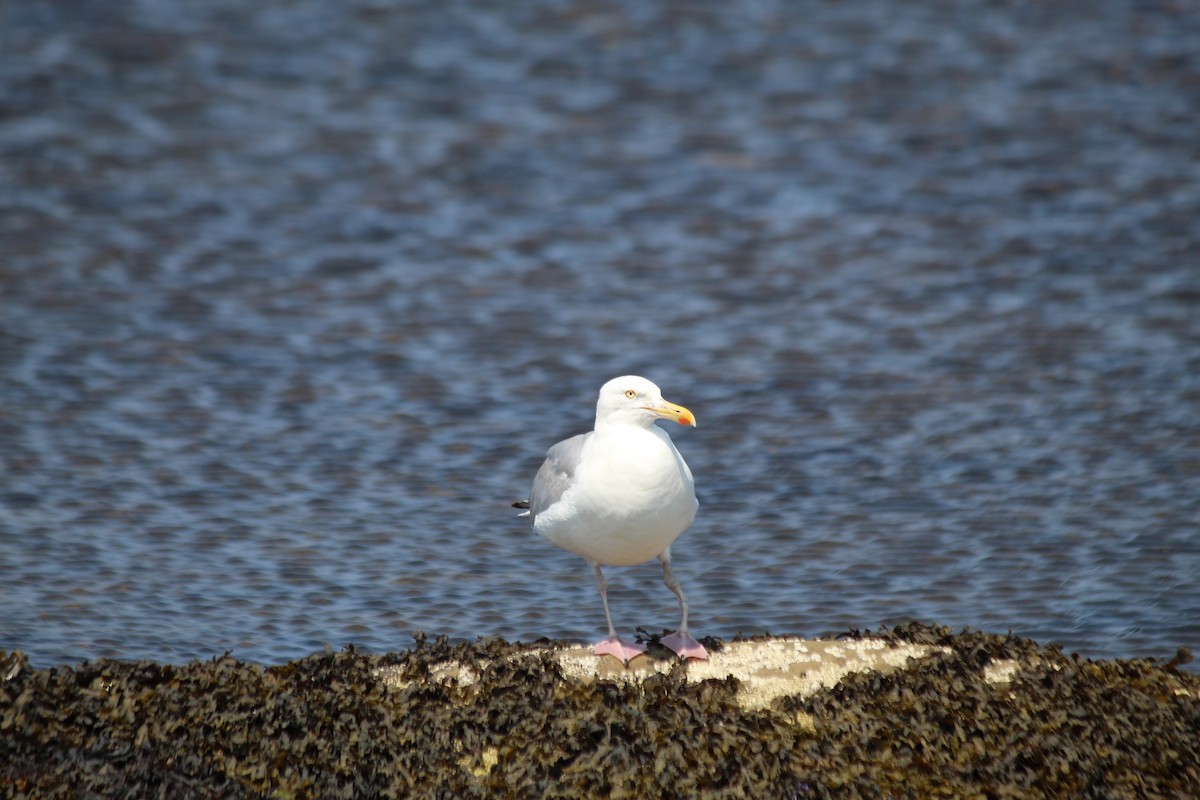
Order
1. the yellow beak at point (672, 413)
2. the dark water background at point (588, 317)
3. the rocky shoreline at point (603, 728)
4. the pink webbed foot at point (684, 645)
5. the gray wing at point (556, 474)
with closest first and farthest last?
1. the rocky shoreline at point (603, 728)
2. the pink webbed foot at point (684, 645)
3. the yellow beak at point (672, 413)
4. the gray wing at point (556, 474)
5. the dark water background at point (588, 317)

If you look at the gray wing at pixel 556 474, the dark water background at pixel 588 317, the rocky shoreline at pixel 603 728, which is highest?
the gray wing at pixel 556 474

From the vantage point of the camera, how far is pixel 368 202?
41.0ft

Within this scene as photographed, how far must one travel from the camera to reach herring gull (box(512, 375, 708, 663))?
6.10 metres

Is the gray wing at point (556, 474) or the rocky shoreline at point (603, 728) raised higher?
the gray wing at point (556, 474)

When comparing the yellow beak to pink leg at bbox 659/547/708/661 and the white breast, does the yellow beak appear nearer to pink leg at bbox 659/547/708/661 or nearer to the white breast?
the white breast

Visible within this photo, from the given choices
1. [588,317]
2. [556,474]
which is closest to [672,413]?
[556,474]

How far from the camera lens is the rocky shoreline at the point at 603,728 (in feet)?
17.0

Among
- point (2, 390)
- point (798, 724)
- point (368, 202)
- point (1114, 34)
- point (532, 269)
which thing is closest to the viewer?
point (798, 724)

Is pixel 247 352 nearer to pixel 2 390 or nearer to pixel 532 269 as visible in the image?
pixel 2 390

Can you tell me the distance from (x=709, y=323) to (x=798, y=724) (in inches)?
230

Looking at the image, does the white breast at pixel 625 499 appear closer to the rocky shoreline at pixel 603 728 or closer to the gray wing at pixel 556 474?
the gray wing at pixel 556 474

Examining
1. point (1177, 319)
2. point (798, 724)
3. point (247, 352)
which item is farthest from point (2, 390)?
point (1177, 319)

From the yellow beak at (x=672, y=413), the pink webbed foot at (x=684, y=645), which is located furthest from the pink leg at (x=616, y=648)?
the yellow beak at (x=672, y=413)

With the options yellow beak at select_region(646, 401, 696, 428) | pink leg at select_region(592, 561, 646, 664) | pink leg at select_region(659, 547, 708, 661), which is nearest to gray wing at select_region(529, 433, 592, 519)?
yellow beak at select_region(646, 401, 696, 428)
